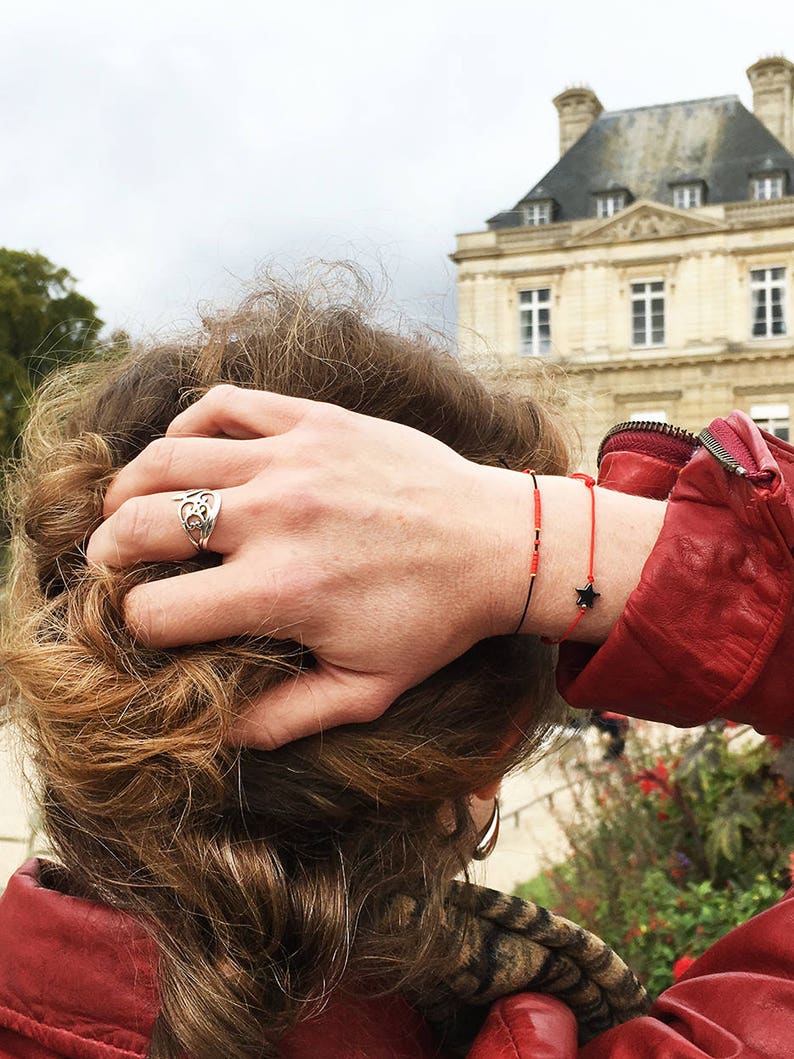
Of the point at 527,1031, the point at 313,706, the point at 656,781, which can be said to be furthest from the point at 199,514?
the point at 656,781

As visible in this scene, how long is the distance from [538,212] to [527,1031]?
31043mm

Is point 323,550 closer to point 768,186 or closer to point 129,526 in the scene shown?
point 129,526

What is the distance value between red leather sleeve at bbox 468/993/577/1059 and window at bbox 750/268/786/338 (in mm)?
28358

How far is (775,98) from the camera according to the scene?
30281 mm

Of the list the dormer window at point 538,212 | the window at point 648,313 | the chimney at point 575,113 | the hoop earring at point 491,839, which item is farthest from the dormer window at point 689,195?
the hoop earring at point 491,839

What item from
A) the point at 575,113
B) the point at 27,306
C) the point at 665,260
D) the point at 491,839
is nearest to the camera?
the point at 491,839

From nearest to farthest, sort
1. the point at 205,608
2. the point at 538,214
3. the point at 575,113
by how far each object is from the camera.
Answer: the point at 205,608 → the point at 538,214 → the point at 575,113

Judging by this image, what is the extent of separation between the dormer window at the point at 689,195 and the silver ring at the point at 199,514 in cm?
3093

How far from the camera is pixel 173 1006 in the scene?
0.95 metres

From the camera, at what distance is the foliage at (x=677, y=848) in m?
3.50

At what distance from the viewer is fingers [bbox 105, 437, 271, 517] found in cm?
94

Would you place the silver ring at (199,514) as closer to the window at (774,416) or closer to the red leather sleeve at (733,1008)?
the red leather sleeve at (733,1008)

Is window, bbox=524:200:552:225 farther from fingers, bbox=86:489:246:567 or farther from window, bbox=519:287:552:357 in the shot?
fingers, bbox=86:489:246:567

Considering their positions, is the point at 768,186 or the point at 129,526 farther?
the point at 768,186
